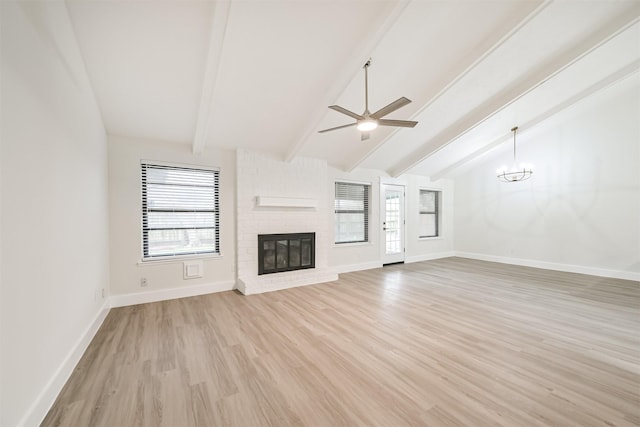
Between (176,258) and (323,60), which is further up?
(323,60)

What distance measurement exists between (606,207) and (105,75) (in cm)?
859

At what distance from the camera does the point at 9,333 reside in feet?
4.24

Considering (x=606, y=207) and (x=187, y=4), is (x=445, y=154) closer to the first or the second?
(x=606, y=207)

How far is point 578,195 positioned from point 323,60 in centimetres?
624

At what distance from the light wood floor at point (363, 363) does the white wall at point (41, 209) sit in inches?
14.4

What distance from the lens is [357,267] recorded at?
19.4 feet

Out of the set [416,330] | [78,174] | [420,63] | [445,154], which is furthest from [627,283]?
[78,174]

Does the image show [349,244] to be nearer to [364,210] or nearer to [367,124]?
[364,210]

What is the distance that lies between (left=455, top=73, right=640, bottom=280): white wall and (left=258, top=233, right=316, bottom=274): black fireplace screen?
5.30m

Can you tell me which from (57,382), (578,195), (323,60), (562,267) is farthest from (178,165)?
(562,267)

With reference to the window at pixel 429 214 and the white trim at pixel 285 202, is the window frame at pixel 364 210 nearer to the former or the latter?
the white trim at pixel 285 202

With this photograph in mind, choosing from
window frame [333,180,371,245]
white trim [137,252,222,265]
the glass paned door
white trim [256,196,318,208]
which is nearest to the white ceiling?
white trim [256,196,318,208]

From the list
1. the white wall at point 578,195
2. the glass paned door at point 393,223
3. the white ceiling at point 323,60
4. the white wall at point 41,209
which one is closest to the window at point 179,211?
the white ceiling at point 323,60

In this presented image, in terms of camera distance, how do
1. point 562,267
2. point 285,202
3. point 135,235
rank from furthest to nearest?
point 562,267 < point 285,202 < point 135,235
